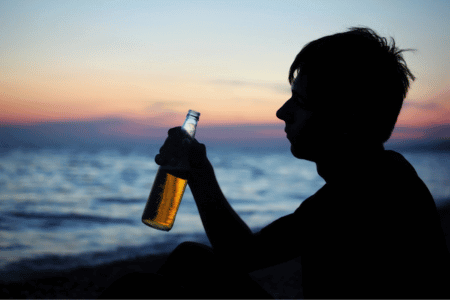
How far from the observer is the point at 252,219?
742 centimetres

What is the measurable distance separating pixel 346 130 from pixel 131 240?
4.77 m

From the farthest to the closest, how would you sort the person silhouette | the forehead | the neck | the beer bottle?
1. the beer bottle
2. the forehead
3. the neck
4. the person silhouette

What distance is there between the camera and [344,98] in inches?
51.8

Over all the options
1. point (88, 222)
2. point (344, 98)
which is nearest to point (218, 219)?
point (344, 98)

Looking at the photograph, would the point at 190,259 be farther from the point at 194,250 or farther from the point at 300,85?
the point at 300,85

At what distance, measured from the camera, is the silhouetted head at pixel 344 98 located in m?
1.30

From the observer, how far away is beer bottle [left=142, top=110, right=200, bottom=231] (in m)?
1.68

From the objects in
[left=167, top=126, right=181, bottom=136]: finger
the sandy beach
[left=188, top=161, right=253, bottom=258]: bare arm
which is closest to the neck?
[left=188, top=161, right=253, bottom=258]: bare arm

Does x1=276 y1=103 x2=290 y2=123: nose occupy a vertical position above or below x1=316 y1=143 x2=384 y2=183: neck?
above

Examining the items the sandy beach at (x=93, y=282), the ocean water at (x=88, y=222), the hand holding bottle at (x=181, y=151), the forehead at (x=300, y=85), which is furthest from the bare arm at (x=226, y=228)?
the ocean water at (x=88, y=222)

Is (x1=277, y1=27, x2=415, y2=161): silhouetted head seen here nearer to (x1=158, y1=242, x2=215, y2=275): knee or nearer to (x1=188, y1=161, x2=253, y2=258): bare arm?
(x1=188, y1=161, x2=253, y2=258): bare arm

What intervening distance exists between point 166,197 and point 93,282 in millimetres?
2476

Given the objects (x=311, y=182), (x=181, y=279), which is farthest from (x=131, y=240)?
(x=311, y=182)

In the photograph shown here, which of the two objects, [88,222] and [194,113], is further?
[88,222]
